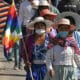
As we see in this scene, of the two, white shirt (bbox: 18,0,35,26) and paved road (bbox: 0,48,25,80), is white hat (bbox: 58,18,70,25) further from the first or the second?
paved road (bbox: 0,48,25,80)

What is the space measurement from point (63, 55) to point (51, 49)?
184mm

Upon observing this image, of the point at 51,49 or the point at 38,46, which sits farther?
the point at 38,46

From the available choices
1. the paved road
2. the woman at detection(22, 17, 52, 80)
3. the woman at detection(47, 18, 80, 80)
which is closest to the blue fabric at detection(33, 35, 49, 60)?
the woman at detection(22, 17, 52, 80)

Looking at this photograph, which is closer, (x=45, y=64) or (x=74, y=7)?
(x=45, y=64)

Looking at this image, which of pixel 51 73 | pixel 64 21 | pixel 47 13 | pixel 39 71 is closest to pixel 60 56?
pixel 51 73

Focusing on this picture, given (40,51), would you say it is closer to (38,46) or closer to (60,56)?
(38,46)

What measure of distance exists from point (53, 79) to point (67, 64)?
282 mm

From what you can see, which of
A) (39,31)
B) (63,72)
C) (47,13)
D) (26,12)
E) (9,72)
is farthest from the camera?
(9,72)

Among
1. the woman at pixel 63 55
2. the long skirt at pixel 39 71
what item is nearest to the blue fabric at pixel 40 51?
the long skirt at pixel 39 71

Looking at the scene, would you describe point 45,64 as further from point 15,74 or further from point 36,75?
point 15,74

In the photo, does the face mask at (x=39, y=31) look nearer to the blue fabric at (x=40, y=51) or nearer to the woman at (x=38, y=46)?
the woman at (x=38, y=46)

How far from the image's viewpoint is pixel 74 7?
12.2m

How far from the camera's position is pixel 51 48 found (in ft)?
23.9

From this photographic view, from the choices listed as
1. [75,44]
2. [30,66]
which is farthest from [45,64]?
[75,44]
